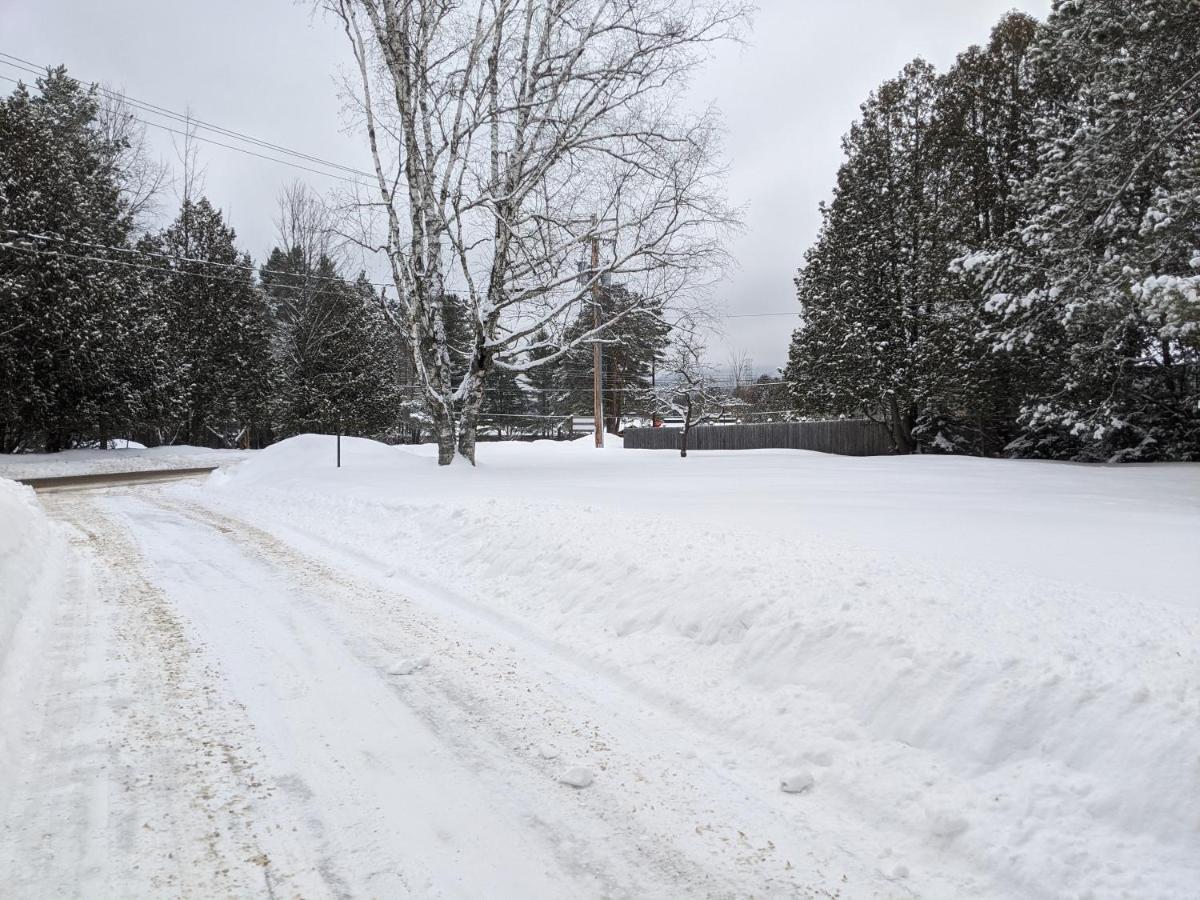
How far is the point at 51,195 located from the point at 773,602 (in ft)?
86.0

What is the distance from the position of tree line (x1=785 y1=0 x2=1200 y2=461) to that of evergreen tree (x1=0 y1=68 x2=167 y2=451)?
23162 mm

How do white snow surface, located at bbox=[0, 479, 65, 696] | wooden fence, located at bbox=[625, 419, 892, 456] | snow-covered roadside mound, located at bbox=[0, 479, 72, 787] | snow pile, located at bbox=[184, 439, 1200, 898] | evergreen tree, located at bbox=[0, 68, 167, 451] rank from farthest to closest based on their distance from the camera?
wooden fence, located at bbox=[625, 419, 892, 456]
evergreen tree, located at bbox=[0, 68, 167, 451]
white snow surface, located at bbox=[0, 479, 65, 696]
snow-covered roadside mound, located at bbox=[0, 479, 72, 787]
snow pile, located at bbox=[184, 439, 1200, 898]

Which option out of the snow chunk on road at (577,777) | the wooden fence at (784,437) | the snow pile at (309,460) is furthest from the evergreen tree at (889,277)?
the snow chunk on road at (577,777)

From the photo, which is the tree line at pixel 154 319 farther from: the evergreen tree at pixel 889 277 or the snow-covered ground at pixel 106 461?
the evergreen tree at pixel 889 277

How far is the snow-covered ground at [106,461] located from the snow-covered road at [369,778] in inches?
738

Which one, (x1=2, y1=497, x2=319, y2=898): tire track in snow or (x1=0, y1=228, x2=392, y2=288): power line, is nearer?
(x1=2, y1=497, x2=319, y2=898): tire track in snow

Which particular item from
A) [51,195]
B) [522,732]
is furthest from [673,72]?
[51,195]

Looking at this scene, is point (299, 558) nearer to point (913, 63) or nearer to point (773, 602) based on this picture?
point (773, 602)

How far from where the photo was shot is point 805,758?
123 inches

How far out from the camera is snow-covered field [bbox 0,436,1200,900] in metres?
2.38

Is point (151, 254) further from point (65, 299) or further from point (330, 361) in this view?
point (330, 361)

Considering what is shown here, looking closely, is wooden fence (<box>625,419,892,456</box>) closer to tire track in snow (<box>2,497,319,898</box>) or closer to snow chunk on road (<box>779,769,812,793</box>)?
snow chunk on road (<box>779,769,812,793</box>)

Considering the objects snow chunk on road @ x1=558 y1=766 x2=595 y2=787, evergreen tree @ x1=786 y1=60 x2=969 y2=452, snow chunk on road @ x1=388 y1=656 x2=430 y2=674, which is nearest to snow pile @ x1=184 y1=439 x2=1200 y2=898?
snow chunk on road @ x1=558 y1=766 x2=595 y2=787

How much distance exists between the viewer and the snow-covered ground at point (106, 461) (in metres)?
19.4
